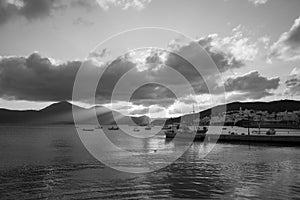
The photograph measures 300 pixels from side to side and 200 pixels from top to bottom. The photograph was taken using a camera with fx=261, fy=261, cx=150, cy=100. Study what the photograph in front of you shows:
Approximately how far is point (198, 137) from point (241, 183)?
246 feet

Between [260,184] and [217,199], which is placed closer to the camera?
[217,199]

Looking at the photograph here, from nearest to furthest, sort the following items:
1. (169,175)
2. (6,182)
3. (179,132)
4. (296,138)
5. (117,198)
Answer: (117,198)
(6,182)
(169,175)
(296,138)
(179,132)

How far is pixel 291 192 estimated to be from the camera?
76.9 ft

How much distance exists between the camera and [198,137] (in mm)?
101312

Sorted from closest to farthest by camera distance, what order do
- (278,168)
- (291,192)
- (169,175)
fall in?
(291,192) < (169,175) < (278,168)

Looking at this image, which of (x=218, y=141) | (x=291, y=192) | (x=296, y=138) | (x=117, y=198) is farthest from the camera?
(x=218, y=141)

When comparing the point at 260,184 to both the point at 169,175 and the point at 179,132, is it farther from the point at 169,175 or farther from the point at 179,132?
the point at 179,132

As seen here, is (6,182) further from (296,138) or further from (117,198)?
(296,138)

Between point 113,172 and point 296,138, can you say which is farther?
point 296,138

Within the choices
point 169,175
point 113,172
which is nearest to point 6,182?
point 113,172

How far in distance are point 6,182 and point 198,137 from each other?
270 ft

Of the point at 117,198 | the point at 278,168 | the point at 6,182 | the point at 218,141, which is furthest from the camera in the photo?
the point at 218,141

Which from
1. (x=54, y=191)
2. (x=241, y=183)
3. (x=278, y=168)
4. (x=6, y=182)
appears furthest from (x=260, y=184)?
(x=6, y=182)

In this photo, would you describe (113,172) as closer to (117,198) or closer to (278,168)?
(117,198)
